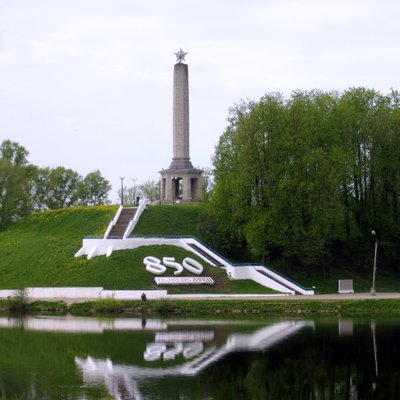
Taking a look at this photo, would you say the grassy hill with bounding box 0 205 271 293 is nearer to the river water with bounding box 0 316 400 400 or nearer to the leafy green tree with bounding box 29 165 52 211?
the river water with bounding box 0 316 400 400

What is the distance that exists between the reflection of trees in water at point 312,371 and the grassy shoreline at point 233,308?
11982 millimetres

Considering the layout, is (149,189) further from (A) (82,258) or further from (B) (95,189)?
(A) (82,258)

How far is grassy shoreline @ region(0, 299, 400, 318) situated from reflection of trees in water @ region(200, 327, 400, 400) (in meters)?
12.0

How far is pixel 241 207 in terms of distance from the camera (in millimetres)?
64188

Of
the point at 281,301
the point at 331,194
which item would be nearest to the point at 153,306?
the point at 281,301

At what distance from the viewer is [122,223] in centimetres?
7200

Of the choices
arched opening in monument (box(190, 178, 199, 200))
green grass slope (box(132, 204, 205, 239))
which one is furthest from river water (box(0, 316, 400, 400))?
arched opening in monument (box(190, 178, 199, 200))

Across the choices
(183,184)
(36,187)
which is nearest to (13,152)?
(36,187)

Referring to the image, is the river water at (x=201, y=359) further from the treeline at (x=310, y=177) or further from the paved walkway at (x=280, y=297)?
the treeline at (x=310, y=177)

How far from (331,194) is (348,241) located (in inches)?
Answer: 289

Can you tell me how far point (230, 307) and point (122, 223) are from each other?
21891 millimetres

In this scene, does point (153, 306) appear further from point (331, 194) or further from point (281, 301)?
point (331, 194)

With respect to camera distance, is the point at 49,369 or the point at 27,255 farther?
the point at 27,255

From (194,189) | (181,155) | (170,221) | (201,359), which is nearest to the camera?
(201,359)
